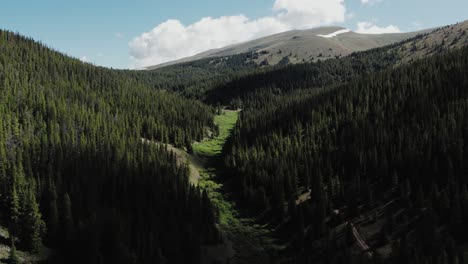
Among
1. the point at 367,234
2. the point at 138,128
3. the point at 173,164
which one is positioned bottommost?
the point at 367,234

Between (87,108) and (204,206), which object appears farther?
(87,108)

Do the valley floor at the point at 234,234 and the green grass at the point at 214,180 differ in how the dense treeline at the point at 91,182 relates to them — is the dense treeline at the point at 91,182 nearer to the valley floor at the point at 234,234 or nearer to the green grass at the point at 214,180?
the valley floor at the point at 234,234

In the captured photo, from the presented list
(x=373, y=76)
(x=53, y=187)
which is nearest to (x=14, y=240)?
(x=53, y=187)

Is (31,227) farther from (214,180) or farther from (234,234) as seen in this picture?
(214,180)

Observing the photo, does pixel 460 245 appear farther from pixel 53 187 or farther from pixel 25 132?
pixel 25 132

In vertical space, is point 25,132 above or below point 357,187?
above

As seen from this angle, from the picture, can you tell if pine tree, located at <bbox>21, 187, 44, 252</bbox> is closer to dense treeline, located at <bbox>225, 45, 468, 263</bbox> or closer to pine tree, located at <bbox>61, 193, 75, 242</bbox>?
pine tree, located at <bbox>61, 193, 75, 242</bbox>

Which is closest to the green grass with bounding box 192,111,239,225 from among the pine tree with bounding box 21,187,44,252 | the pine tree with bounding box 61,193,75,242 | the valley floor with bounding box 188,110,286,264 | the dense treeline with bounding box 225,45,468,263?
the valley floor with bounding box 188,110,286,264

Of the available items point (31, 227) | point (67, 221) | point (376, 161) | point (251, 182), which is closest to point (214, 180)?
point (251, 182)
